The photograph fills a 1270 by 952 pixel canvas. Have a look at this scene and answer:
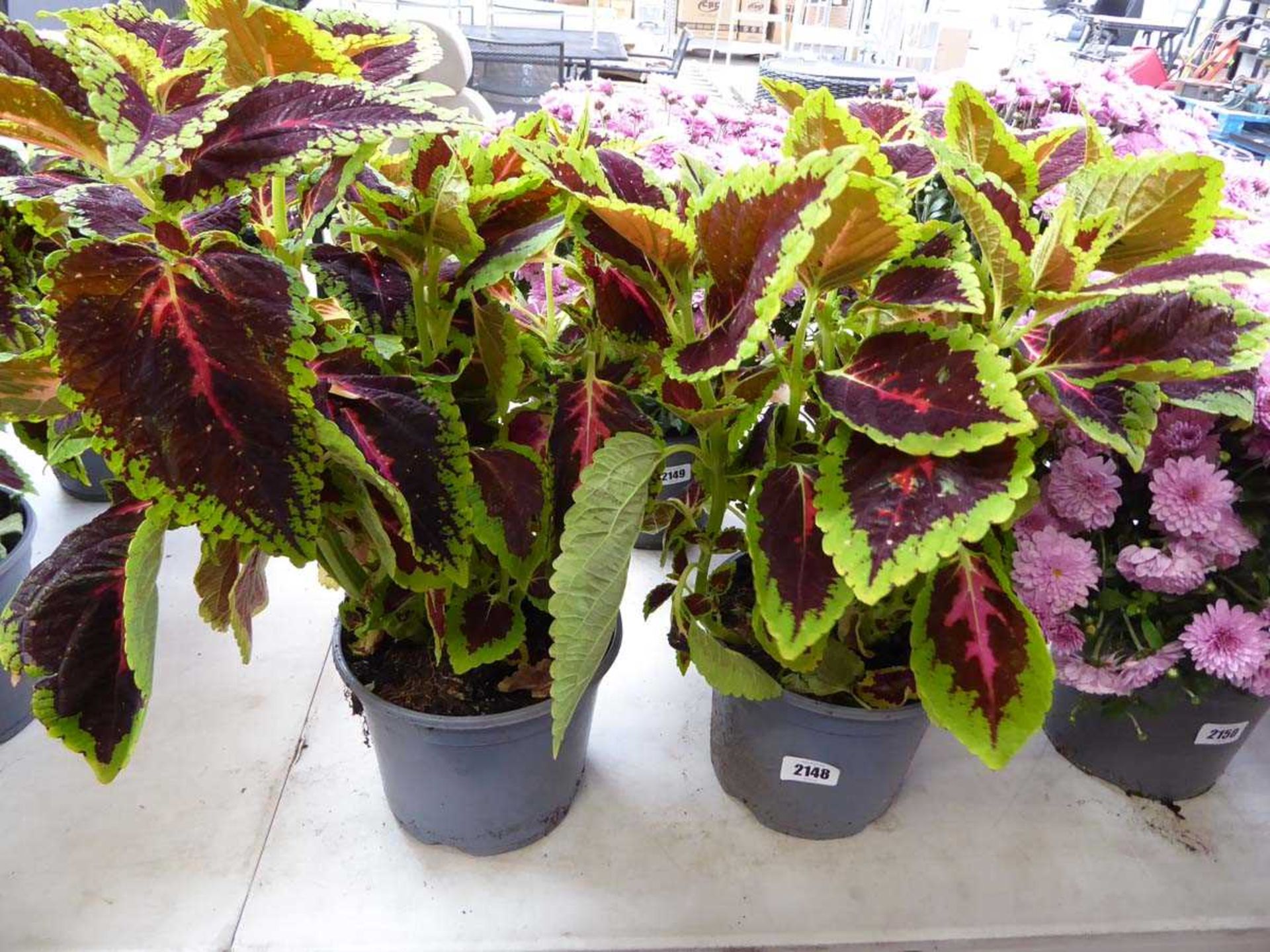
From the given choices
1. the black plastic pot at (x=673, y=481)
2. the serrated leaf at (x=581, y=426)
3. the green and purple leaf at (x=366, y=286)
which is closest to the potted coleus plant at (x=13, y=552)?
the green and purple leaf at (x=366, y=286)

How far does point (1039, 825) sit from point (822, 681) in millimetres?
358

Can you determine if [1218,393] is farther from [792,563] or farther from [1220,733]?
[1220,733]

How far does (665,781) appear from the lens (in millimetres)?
947

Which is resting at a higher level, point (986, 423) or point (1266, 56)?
Result: point (986, 423)

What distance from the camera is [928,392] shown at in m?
0.55

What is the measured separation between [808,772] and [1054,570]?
29cm

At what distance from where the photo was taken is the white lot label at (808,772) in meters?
0.83

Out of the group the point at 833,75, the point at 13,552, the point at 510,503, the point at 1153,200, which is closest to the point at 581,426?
the point at 510,503

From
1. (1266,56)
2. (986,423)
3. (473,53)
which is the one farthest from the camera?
(1266,56)

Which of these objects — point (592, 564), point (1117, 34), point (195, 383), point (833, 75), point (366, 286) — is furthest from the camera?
point (1117, 34)

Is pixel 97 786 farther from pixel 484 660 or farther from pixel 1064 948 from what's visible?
pixel 1064 948

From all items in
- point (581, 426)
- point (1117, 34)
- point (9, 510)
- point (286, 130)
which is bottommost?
point (1117, 34)

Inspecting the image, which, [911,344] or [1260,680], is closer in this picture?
[911,344]

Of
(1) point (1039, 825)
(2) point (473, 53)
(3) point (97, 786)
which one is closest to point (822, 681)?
(1) point (1039, 825)
